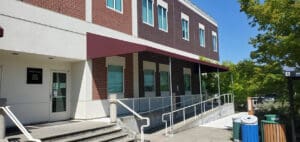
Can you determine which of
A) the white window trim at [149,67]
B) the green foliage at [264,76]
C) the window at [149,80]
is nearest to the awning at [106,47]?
the green foliage at [264,76]

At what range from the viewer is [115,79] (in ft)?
45.8

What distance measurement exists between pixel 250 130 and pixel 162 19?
11332 mm

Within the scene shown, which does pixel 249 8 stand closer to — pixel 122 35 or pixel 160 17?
pixel 122 35

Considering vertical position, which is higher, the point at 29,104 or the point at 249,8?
the point at 249,8

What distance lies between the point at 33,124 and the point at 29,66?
2218 mm

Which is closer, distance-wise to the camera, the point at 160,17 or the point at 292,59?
the point at 292,59

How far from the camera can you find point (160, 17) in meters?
18.8

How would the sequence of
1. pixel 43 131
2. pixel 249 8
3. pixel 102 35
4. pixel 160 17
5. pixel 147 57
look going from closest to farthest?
1. pixel 43 131
2. pixel 249 8
3. pixel 102 35
4. pixel 147 57
5. pixel 160 17

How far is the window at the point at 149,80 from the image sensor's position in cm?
1667

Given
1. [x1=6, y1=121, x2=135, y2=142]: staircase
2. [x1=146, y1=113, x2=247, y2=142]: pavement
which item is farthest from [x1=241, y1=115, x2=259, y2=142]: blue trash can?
[x1=6, y1=121, x2=135, y2=142]: staircase

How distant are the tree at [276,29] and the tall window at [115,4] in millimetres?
6042

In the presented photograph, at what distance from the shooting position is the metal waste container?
30.1 ft

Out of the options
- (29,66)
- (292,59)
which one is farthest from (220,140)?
(29,66)

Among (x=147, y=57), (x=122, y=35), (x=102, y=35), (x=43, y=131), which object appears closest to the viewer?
(x=43, y=131)
